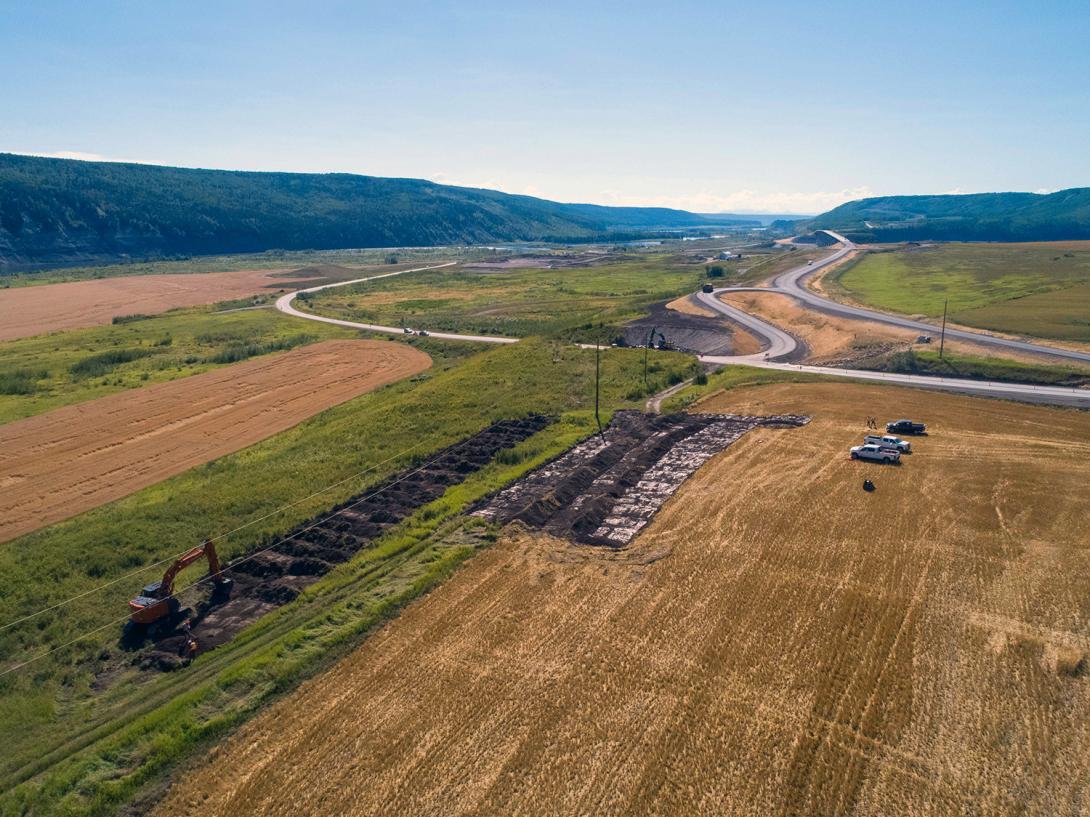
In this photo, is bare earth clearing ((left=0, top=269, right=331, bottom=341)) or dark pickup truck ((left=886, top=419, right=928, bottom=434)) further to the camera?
bare earth clearing ((left=0, top=269, right=331, bottom=341))

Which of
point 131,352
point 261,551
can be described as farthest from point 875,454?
point 131,352

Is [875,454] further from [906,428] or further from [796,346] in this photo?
[796,346]

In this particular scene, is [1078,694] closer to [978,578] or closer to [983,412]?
[978,578]

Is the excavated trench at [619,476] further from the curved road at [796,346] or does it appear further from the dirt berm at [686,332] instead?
the dirt berm at [686,332]

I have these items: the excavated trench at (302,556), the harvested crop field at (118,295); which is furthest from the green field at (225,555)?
the harvested crop field at (118,295)

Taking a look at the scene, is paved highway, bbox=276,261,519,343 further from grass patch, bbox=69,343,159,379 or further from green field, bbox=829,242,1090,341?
green field, bbox=829,242,1090,341

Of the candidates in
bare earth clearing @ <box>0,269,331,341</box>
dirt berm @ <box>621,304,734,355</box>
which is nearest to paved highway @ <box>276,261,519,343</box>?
bare earth clearing @ <box>0,269,331,341</box>

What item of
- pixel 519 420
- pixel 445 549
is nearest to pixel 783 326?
pixel 519 420
